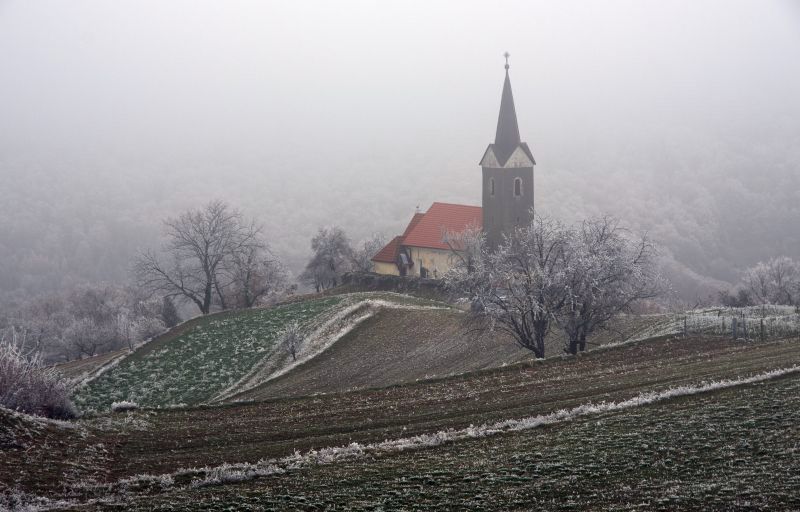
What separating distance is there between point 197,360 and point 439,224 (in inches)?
1247

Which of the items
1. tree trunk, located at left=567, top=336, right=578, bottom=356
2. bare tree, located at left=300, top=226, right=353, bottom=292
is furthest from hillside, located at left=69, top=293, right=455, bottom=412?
bare tree, located at left=300, top=226, right=353, bottom=292

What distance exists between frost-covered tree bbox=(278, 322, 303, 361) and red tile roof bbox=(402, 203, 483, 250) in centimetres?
2528

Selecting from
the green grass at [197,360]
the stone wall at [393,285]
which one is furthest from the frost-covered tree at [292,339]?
the stone wall at [393,285]

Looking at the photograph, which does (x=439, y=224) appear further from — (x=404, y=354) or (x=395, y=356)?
(x=395, y=356)

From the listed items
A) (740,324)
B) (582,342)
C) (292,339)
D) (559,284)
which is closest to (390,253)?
(292,339)

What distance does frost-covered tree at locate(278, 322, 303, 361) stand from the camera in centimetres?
4738

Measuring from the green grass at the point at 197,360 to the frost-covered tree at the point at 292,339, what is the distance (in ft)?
1.87

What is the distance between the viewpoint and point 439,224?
75375 mm

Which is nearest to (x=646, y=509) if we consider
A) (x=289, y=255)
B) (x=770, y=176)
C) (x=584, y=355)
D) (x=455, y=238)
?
(x=584, y=355)

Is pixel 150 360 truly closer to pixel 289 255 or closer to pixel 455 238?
pixel 455 238

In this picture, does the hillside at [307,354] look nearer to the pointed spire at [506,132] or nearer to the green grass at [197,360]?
the green grass at [197,360]

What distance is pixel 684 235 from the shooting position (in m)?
163

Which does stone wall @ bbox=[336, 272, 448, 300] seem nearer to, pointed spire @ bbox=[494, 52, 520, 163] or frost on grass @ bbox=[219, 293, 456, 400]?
frost on grass @ bbox=[219, 293, 456, 400]

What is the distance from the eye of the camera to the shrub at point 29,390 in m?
27.2
